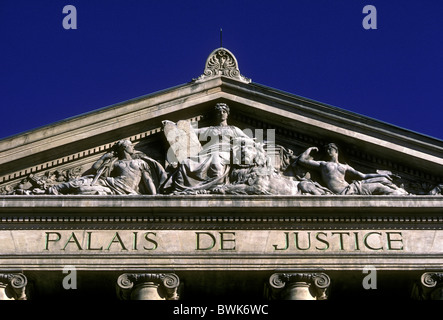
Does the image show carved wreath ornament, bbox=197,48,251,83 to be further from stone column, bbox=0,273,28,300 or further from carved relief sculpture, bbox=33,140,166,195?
stone column, bbox=0,273,28,300

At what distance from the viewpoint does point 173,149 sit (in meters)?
23.2

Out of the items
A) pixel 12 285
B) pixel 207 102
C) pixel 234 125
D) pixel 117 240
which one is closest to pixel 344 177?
pixel 234 125

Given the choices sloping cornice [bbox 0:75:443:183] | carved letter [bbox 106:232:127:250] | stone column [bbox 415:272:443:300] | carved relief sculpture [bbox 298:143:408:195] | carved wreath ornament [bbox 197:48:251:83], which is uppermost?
carved wreath ornament [bbox 197:48:251:83]

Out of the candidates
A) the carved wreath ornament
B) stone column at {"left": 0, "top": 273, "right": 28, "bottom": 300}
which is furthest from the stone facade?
the carved wreath ornament

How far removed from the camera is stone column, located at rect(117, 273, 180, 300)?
21.2 m

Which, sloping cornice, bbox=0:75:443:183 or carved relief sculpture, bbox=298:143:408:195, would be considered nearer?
carved relief sculpture, bbox=298:143:408:195

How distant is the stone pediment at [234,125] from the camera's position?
75.1ft

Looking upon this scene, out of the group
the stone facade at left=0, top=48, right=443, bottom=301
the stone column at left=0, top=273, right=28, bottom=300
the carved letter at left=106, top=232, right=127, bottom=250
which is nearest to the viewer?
the stone column at left=0, top=273, right=28, bottom=300

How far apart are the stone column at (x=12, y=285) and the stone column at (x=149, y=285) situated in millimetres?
1949

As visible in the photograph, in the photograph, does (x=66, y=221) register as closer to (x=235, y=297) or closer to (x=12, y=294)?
(x=12, y=294)

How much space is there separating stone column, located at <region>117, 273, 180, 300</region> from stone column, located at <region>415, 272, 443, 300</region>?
5.00 m

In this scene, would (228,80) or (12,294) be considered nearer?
(12,294)
